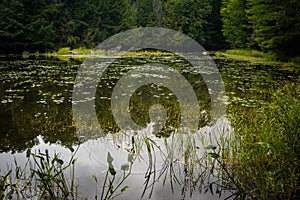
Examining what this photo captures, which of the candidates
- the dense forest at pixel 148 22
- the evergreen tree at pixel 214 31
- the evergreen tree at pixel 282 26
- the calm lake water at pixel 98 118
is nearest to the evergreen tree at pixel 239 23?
the dense forest at pixel 148 22

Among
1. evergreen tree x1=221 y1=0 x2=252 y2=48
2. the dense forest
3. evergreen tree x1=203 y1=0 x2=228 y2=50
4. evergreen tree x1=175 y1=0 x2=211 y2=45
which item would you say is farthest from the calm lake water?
evergreen tree x1=203 y1=0 x2=228 y2=50

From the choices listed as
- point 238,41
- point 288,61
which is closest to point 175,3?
point 238,41

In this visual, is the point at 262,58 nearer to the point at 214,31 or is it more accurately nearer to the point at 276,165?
the point at 214,31

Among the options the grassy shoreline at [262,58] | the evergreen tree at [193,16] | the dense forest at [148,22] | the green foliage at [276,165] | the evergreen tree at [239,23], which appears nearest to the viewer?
the green foliage at [276,165]

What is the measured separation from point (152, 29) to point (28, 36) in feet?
44.9

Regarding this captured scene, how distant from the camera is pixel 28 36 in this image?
2534 cm

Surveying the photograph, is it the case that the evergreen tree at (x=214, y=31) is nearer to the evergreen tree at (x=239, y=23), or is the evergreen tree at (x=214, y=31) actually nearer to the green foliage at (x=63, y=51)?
the evergreen tree at (x=239, y=23)

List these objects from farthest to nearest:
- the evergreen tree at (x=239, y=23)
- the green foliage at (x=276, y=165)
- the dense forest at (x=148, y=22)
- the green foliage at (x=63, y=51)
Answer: the evergreen tree at (x=239, y=23) < the green foliage at (x=63, y=51) < the dense forest at (x=148, y=22) < the green foliage at (x=276, y=165)

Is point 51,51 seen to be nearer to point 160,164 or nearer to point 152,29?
point 152,29

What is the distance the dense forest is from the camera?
17031mm

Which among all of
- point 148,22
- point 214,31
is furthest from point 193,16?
point 148,22

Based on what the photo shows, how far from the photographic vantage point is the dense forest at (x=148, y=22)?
17.0m

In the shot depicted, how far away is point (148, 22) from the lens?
3553cm

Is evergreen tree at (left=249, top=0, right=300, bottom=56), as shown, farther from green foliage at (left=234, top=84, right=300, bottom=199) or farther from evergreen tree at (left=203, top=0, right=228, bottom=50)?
evergreen tree at (left=203, top=0, right=228, bottom=50)
